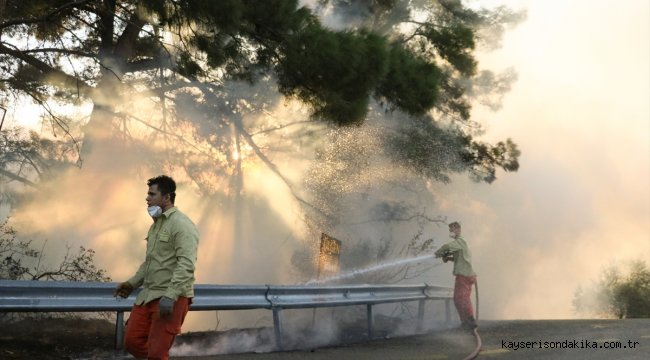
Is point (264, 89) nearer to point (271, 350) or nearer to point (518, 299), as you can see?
point (271, 350)

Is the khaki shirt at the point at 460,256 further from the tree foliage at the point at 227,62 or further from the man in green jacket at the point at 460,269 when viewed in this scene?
the tree foliage at the point at 227,62

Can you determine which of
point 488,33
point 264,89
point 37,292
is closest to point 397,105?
point 37,292

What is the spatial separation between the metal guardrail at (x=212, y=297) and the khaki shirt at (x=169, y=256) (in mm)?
1381

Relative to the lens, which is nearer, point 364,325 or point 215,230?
point 364,325

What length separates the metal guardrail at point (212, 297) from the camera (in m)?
5.92

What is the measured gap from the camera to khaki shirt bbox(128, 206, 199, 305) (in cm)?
491

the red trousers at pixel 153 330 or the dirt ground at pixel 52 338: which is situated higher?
the red trousers at pixel 153 330

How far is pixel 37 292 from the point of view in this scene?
598 cm

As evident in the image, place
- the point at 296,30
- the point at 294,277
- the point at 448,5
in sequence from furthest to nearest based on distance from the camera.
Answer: the point at 294,277
the point at 448,5
the point at 296,30

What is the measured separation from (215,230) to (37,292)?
590 inches

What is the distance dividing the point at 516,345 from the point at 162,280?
5.18 meters

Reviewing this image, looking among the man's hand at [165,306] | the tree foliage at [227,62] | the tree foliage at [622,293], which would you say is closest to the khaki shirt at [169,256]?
the man's hand at [165,306]

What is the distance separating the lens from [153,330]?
4.89 meters

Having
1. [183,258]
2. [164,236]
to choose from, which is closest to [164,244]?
[164,236]
